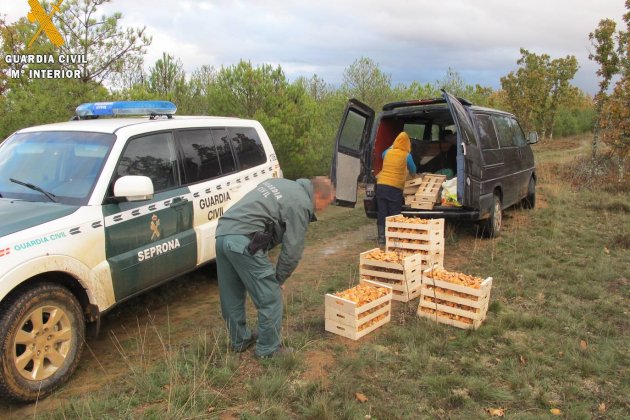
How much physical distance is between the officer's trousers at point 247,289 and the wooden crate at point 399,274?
72.8 inches

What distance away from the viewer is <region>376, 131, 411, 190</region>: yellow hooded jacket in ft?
23.5

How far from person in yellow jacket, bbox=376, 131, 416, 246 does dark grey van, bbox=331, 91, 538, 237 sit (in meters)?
0.26

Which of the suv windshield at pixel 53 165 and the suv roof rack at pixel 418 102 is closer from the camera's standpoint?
the suv windshield at pixel 53 165

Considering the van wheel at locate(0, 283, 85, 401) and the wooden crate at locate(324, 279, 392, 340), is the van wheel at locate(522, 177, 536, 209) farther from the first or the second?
the van wheel at locate(0, 283, 85, 401)

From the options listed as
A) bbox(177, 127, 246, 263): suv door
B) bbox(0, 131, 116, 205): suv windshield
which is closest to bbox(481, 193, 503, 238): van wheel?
bbox(177, 127, 246, 263): suv door

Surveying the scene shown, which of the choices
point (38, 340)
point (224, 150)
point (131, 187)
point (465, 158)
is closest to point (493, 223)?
point (465, 158)

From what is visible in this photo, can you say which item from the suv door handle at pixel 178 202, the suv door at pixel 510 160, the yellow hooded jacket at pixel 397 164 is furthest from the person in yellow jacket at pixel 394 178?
the suv door handle at pixel 178 202

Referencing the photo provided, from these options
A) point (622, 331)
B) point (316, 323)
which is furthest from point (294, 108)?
point (622, 331)

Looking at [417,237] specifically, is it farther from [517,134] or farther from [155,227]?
[517,134]

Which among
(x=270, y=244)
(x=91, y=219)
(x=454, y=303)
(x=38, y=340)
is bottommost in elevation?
(x=454, y=303)

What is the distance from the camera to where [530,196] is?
10.6m

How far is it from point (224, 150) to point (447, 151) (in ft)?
15.9

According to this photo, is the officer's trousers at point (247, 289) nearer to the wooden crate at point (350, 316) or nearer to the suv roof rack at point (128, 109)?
the wooden crate at point (350, 316)

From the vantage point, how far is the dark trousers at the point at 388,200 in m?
7.27
